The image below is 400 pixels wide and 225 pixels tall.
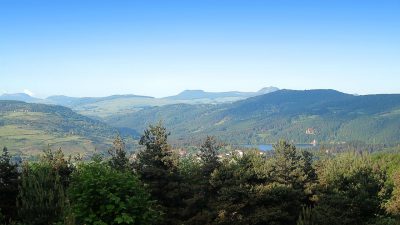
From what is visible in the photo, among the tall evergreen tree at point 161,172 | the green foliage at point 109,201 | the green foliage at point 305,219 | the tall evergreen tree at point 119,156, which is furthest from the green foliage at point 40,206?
the green foliage at point 305,219

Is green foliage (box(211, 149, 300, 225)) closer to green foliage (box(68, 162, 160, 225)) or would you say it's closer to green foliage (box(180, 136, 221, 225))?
green foliage (box(180, 136, 221, 225))

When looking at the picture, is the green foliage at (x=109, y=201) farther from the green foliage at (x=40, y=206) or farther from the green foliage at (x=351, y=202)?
the green foliage at (x=351, y=202)

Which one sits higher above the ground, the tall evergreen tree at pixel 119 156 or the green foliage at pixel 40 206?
the tall evergreen tree at pixel 119 156

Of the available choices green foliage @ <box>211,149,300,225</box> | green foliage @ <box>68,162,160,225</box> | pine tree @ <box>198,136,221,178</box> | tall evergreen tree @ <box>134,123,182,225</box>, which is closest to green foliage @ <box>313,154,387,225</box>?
green foliage @ <box>211,149,300,225</box>

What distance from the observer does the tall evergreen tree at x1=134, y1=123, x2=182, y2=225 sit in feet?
106

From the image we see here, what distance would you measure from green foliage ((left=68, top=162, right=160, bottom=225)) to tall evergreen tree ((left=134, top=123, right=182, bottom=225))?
1414 cm

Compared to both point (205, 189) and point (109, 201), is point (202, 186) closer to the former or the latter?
point (205, 189)

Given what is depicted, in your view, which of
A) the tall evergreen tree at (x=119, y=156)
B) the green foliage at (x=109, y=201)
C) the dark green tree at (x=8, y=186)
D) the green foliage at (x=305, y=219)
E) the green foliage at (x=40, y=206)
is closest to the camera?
the green foliage at (x=109, y=201)

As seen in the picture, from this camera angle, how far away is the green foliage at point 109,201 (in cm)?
1650

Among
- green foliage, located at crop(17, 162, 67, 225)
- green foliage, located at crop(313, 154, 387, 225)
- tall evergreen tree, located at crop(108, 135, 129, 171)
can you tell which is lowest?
green foliage, located at crop(313, 154, 387, 225)

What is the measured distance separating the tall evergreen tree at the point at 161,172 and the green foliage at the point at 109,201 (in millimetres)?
14141

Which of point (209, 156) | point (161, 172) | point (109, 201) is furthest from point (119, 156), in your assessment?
point (109, 201)

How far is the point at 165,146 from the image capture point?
34031 mm

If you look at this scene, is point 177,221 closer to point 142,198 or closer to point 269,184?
point 269,184
